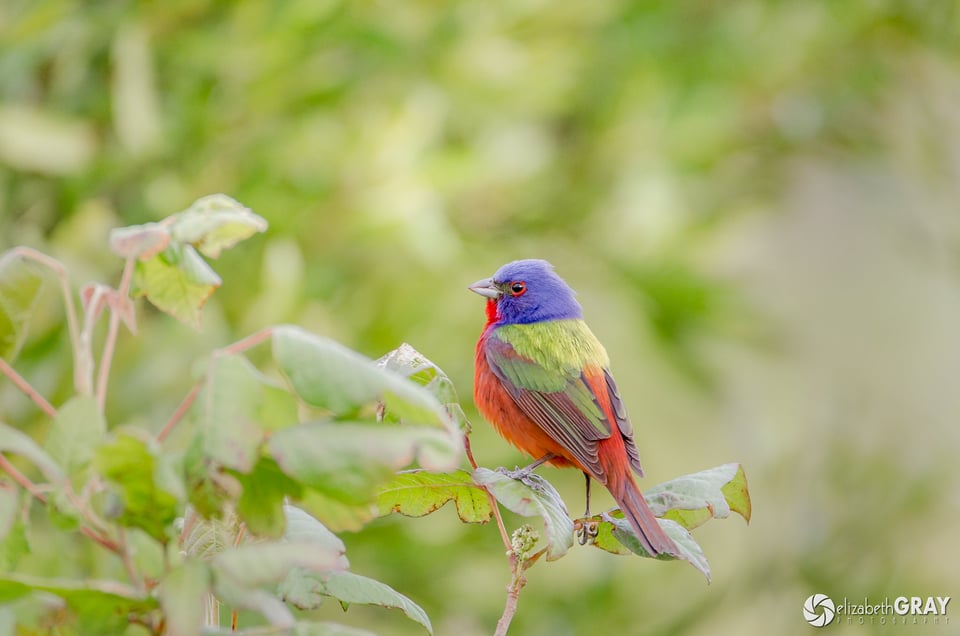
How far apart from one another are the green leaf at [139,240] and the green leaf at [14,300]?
0.12 metres

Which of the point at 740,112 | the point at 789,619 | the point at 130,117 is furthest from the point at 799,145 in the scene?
the point at 130,117

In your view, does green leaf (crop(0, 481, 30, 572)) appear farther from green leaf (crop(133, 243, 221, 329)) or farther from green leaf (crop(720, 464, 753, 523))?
green leaf (crop(720, 464, 753, 523))

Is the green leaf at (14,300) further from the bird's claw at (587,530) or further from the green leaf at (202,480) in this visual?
the bird's claw at (587,530)

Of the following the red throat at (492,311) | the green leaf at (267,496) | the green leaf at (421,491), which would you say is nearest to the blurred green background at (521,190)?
the red throat at (492,311)

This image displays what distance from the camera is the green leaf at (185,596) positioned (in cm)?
70

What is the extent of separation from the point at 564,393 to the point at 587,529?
0.46 meters

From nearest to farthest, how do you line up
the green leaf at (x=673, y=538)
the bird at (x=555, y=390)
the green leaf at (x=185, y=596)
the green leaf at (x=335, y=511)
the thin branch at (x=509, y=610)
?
the green leaf at (x=185, y=596) → the green leaf at (x=335, y=511) → the thin branch at (x=509, y=610) → the green leaf at (x=673, y=538) → the bird at (x=555, y=390)

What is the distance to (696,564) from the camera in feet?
3.37

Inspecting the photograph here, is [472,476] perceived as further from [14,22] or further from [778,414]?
[778,414]

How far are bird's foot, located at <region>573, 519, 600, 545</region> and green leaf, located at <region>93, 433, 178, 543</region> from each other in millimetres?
490

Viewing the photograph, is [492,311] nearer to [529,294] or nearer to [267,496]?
[529,294]

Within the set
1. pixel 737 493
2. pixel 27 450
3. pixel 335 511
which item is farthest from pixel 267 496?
pixel 737 493

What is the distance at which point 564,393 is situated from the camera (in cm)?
164

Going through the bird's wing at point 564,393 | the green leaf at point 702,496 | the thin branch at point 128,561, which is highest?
the bird's wing at point 564,393
